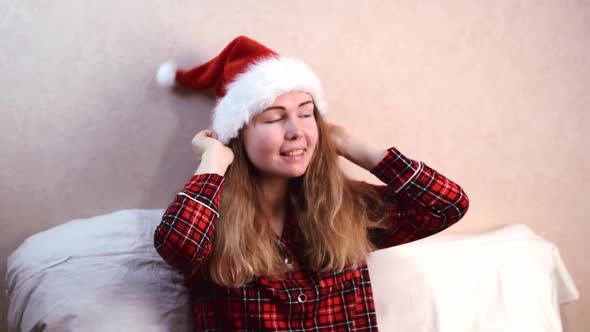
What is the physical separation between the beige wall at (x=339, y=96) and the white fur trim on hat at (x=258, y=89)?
0.91 ft

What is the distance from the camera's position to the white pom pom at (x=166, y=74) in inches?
50.9

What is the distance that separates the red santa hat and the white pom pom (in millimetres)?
123

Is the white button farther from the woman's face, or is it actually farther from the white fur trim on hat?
the white fur trim on hat

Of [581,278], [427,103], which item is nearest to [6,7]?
[427,103]

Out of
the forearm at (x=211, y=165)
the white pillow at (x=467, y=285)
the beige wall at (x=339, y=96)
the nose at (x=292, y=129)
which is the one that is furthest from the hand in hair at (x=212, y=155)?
the white pillow at (x=467, y=285)

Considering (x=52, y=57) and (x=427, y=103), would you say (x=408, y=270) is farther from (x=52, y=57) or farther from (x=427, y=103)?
(x=52, y=57)

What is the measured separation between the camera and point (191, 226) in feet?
3.25

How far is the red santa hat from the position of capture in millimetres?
1061

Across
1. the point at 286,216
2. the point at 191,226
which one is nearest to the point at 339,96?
the point at 286,216

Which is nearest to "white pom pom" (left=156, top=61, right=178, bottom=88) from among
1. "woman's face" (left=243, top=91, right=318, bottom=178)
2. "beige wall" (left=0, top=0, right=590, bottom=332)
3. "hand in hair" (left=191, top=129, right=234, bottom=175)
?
"beige wall" (left=0, top=0, right=590, bottom=332)

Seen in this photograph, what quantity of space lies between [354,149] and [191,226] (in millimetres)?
431

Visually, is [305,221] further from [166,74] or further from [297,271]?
[166,74]

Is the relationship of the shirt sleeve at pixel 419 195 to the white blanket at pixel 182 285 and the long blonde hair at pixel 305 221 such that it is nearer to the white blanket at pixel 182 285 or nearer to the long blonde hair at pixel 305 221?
the long blonde hair at pixel 305 221

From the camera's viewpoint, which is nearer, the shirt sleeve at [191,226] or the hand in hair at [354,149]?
the shirt sleeve at [191,226]
